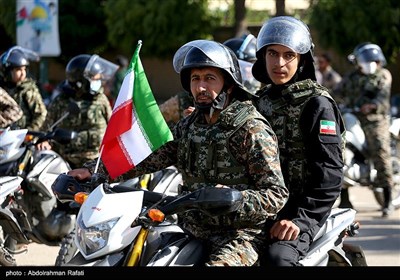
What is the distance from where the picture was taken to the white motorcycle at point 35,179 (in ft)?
28.8

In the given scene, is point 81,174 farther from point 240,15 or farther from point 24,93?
point 240,15

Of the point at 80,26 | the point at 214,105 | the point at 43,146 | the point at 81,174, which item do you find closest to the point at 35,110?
the point at 43,146

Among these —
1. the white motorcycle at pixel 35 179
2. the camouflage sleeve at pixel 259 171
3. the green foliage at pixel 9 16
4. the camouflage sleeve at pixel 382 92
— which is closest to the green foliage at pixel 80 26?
the green foliage at pixel 9 16

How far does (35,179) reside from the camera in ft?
29.6

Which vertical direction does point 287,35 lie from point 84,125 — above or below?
above

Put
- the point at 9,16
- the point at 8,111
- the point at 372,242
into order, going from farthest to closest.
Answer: the point at 9,16 < the point at 372,242 < the point at 8,111

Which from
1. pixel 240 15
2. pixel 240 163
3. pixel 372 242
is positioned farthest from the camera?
pixel 240 15

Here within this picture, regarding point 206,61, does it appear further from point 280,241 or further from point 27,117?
point 27,117

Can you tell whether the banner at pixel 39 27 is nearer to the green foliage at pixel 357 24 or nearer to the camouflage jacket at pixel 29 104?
the camouflage jacket at pixel 29 104

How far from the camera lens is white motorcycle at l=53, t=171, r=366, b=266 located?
14.3 ft

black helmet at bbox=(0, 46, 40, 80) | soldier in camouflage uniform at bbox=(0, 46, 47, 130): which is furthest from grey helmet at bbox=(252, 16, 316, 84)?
soldier in camouflage uniform at bbox=(0, 46, 47, 130)

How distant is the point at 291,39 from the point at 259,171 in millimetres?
1000

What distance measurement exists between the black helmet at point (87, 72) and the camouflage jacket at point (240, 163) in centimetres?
506

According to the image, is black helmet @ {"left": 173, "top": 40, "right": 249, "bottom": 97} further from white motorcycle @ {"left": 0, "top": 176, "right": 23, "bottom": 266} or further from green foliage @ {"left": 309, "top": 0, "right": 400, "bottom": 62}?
green foliage @ {"left": 309, "top": 0, "right": 400, "bottom": 62}
